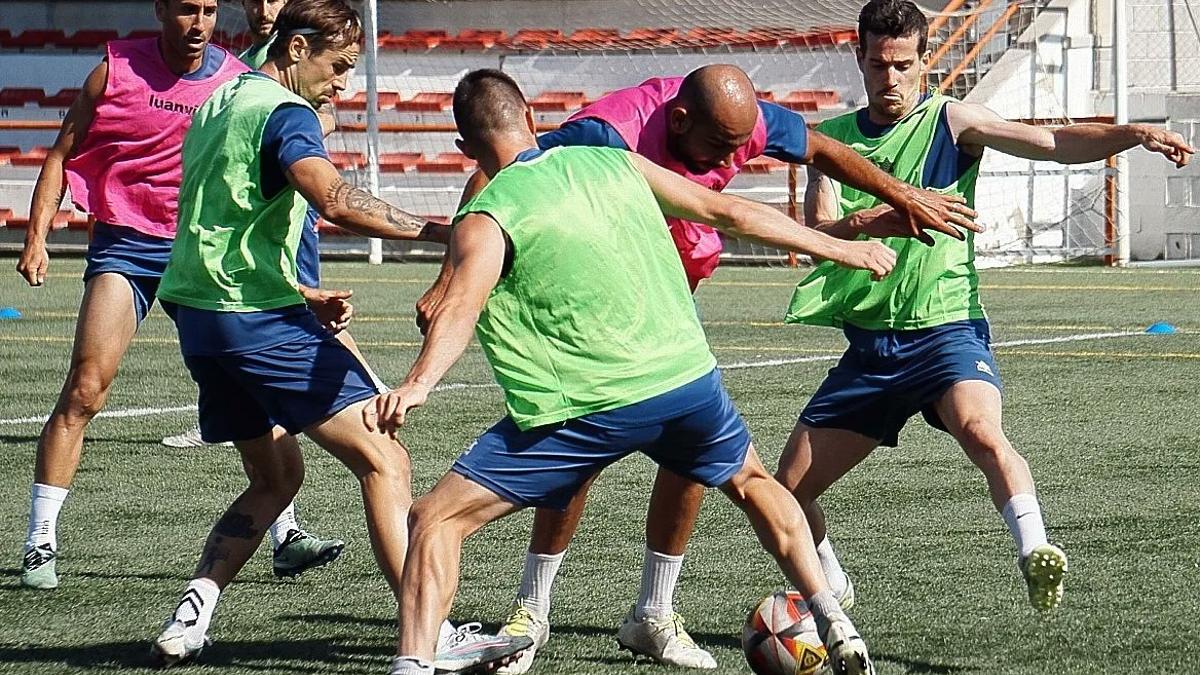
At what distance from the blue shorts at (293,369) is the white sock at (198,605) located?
491mm

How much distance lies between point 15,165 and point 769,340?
15.5 meters

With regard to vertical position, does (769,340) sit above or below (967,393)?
below

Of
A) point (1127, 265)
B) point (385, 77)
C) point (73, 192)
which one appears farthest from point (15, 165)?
point (73, 192)

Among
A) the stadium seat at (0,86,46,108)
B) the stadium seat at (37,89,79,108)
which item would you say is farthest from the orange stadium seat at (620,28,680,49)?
the stadium seat at (0,86,46,108)

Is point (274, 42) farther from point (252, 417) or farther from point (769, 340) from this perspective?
point (769, 340)

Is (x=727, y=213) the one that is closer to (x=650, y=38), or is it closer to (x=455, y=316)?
(x=455, y=316)

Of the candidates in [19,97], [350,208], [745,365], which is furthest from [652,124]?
[19,97]

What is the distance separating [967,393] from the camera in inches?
209

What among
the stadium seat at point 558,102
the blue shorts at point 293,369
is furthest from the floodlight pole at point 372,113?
the blue shorts at point 293,369

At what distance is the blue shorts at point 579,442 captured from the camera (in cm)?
424

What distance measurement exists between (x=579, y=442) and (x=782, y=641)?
0.87 metres

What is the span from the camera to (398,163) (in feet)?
81.9

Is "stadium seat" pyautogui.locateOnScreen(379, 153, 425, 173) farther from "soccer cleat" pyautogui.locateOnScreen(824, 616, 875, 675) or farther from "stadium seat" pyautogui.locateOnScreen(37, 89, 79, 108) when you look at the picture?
"soccer cleat" pyautogui.locateOnScreen(824, 616, 875, 675)

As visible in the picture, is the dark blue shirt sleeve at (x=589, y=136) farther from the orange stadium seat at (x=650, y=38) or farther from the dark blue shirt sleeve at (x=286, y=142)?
the orange stadium seat at (x=650, y=38)
